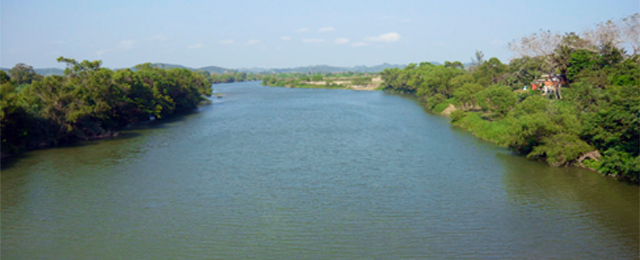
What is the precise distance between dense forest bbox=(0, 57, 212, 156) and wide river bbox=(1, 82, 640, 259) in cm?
176

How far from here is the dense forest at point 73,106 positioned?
27281 millimetres

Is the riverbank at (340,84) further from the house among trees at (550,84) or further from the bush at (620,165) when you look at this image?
the bush at (620,165)

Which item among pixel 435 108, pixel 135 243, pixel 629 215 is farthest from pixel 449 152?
pixel 435 108

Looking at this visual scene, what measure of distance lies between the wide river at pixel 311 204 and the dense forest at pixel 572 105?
3.95 ft

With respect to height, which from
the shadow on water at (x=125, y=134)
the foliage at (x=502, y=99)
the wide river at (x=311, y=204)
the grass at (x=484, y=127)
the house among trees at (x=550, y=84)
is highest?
the house among trees at (x=550, y=84)

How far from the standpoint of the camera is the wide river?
14062 mm

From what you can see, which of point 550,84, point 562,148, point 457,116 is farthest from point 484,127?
point 550,84

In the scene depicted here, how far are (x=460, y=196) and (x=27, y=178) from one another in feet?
69.1

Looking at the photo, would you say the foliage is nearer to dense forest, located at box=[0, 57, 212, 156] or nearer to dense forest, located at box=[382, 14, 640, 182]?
dense forest, located at box=[382, 14, 640, 182]

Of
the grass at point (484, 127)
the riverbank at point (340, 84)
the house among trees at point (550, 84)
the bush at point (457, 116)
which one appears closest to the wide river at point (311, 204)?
the grass at point (484, 127)

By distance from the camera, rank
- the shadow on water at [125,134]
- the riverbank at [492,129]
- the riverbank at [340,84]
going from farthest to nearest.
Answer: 1. the riverbank at [340,84]
2. the shadow on water at [125,134]
3. the riverbank at [492,129]

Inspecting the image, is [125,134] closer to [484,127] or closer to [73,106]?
[73,106]

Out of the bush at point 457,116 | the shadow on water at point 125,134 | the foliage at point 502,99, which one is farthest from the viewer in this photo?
the bush at point 457,116

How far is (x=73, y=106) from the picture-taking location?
31.7m
